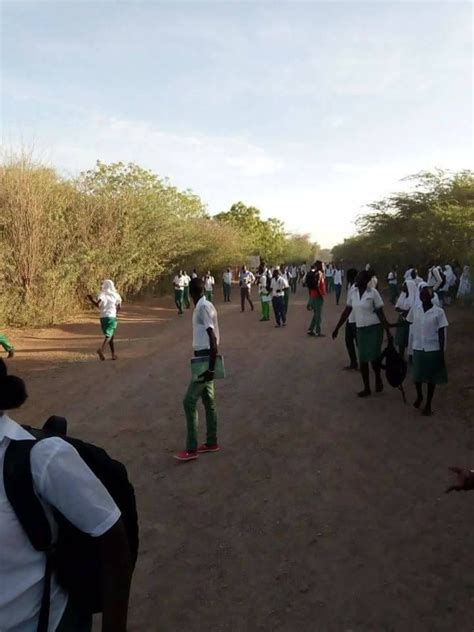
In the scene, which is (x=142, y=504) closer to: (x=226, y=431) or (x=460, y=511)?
(x=226, y=431)

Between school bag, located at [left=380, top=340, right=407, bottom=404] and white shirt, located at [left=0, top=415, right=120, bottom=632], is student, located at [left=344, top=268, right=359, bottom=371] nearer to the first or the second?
school bag, located at [left=380, top=340, right=407, bottom=404]

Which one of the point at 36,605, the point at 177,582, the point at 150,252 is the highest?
the point at 150,252

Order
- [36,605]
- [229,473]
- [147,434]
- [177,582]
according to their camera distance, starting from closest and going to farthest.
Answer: [36,605] < [177,582] < [229,473] < [147,434]

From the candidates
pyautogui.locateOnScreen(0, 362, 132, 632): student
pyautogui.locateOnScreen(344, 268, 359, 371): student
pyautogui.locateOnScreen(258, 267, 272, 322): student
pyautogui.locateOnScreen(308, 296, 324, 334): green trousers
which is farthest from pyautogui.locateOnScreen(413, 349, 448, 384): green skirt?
pyautogui.locateOnScreen(258, 267, 272, 322): student

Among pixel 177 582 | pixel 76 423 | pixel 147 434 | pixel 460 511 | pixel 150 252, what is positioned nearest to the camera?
pixel 177 582

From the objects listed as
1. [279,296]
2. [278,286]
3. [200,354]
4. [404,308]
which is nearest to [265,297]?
[279,296]

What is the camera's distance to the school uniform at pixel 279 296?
A: 13.4 meters

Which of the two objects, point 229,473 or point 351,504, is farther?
point 229,473

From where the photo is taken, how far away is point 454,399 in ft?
22.9

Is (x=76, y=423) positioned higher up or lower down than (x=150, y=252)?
lower down

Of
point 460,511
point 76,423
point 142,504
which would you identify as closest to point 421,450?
point 460,511

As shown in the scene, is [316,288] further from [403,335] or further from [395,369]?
[395,369]

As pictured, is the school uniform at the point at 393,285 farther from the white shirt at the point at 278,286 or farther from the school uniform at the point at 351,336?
the school uniform at the point at 351,336

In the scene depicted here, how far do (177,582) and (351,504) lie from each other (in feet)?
5.12
